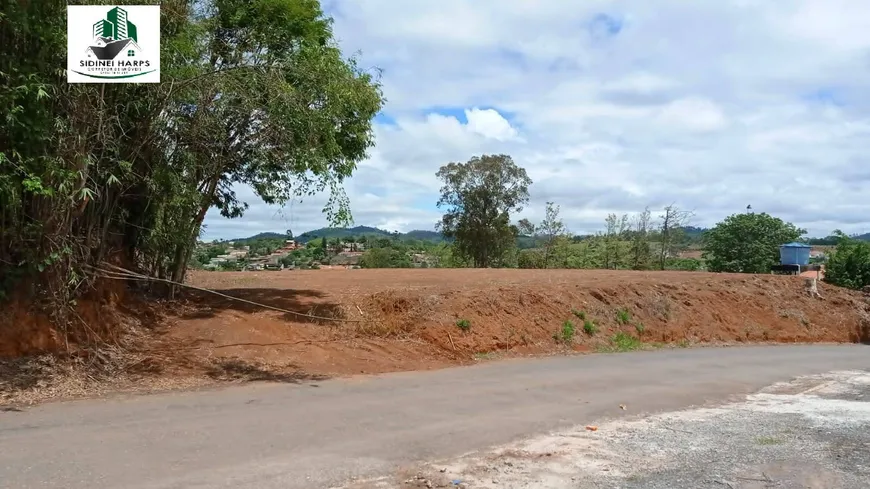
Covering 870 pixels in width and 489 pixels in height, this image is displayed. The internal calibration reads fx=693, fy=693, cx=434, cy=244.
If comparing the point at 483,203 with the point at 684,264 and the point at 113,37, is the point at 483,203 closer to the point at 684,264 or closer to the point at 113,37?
the point at 684,264

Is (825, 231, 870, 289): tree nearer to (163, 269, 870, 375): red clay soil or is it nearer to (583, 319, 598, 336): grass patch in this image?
(163, 269, 870, 375): red clay soil

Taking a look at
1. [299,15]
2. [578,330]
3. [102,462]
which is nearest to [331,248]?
[578,330]

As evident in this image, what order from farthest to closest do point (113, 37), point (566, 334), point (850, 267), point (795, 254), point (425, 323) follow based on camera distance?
1. point (850, 267)
2. point (795, 254)
3. point (566, 334)
4. point (425, 323)
5. point (113, 37)

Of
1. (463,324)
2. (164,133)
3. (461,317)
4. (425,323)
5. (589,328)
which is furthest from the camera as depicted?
(589,328)

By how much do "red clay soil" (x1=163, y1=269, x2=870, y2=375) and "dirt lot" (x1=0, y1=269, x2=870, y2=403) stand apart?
0.14 ft

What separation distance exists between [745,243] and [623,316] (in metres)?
31.2

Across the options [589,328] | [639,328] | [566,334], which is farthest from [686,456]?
[639,328]

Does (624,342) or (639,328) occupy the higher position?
(639,328)

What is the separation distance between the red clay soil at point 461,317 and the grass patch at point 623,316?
0.07 metres

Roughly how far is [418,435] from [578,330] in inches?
415

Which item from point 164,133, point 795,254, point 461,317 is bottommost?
point 461,317

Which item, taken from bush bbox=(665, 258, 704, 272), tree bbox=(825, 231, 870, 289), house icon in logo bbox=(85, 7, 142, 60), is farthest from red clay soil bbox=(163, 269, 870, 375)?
bush bbox=(665, 258, 704, 272)

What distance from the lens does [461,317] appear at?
15.5m

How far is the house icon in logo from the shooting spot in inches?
379
